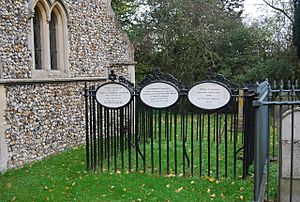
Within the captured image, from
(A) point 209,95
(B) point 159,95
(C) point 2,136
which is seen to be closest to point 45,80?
(C) point 2,136

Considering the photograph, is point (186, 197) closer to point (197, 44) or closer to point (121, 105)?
point (121, 105)

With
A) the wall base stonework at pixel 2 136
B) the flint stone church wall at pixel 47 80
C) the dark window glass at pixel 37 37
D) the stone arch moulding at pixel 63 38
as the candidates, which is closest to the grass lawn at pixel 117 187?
the wall base stonework at pixel 2 136

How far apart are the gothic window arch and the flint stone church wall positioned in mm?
139

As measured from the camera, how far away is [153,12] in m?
17.1

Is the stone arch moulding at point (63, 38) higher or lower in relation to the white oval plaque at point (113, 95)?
higher

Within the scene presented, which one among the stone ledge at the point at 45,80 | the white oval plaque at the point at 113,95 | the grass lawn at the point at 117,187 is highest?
the stone ledge at the point at 45,80

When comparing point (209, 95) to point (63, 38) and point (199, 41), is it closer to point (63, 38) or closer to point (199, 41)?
point (63, 38)

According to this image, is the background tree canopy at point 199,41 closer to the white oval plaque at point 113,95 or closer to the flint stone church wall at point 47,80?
the flint stone church wall at point 47,80

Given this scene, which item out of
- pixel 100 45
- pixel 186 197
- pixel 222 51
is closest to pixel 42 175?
pixel 186 197

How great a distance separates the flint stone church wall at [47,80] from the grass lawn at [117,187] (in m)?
1.19

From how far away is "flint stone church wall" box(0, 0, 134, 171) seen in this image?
23.4 ft

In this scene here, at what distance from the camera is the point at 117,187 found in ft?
17.9

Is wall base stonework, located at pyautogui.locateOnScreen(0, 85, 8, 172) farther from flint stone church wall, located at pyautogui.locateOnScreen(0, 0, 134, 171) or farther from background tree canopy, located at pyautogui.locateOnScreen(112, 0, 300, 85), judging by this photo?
background tree canopy, located at pyautogui.locateOnScreen(112, 0, 300, 85)

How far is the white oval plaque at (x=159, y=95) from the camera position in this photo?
596 cm
